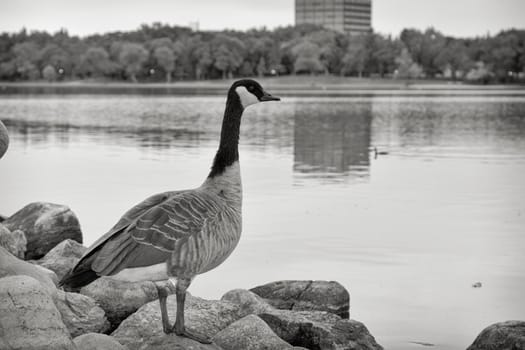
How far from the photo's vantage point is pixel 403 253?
15367 mm

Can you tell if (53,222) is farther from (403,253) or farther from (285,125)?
(285,125)

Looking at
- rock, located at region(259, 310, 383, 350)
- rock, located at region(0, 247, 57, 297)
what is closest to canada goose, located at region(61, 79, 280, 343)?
rock, located at region(259, 310, 383, 350)

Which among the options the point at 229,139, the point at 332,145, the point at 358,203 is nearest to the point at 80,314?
the point at 229,139

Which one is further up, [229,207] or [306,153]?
[229,207]

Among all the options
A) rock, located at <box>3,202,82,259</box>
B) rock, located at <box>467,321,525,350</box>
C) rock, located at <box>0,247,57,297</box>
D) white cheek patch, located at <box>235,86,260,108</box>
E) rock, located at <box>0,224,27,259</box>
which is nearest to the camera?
rock, located at <box>467,321,525,350</box>

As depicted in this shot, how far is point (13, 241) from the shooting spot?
1258cm

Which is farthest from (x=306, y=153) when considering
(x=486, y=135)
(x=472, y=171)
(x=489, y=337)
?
(x=489, y=337)

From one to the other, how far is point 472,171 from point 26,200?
1517cm

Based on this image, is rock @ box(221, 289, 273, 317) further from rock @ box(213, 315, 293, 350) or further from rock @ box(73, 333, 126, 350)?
rock @ box(73, 333, 126, 350)

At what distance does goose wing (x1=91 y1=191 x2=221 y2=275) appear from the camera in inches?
291

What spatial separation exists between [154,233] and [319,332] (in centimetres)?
265

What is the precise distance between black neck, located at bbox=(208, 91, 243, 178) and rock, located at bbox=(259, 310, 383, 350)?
202 cm

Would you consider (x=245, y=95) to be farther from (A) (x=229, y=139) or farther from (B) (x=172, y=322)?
(B) (x=172, y=322)

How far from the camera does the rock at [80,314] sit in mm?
9086
